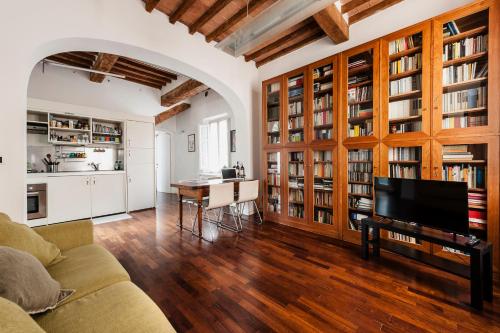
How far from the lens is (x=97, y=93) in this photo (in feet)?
16.9

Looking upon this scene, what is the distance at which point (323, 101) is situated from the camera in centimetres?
337

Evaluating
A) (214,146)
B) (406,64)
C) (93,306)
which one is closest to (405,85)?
(406,64)

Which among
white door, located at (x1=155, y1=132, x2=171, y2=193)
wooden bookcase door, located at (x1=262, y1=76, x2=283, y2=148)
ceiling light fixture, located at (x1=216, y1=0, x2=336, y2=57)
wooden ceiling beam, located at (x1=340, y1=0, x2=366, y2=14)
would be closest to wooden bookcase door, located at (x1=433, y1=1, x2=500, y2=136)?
wooden ceiling beam, located at (x1=340, y1=0, x2=366, y2=14)

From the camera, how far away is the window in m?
6.12

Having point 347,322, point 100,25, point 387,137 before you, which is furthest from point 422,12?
point 100,25

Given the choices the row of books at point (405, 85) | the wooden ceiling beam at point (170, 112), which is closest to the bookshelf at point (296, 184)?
the row of books at point (405, 85)

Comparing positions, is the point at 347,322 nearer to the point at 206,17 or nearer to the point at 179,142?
the point at 206,17

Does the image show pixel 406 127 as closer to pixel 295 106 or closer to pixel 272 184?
pixel 295 106

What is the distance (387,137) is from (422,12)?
1.56m

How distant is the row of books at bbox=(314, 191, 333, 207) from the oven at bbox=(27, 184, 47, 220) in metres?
4.67

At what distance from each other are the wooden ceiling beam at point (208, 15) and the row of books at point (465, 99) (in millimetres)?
2853

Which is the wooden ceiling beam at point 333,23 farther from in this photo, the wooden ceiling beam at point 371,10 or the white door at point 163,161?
the white door at point 163,161

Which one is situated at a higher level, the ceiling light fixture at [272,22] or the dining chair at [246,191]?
the ceiling light fixture at [272,22]

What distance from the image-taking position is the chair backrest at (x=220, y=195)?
10.4ft
